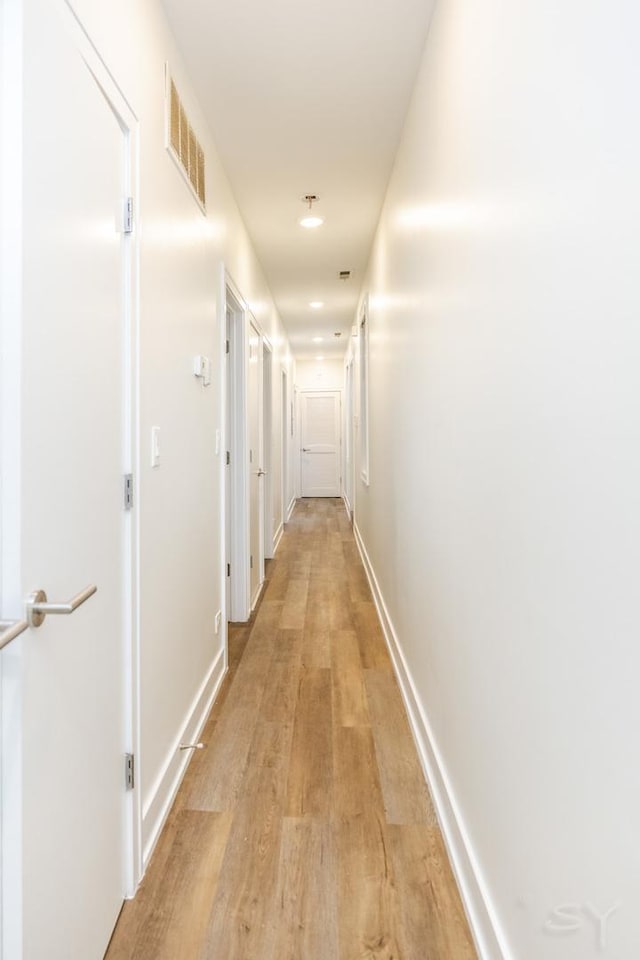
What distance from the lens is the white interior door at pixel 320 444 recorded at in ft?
31.4

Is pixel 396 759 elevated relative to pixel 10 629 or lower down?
lower down

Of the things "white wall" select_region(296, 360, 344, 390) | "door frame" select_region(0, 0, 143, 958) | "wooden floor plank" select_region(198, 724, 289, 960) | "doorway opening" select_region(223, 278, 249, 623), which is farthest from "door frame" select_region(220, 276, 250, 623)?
"white wall" select_region(296, 360, 344, 390)

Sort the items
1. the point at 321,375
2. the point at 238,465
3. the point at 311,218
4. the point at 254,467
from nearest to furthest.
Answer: the point at 238,465, the point at 311,218, the point at 254,467, the point at 321,375

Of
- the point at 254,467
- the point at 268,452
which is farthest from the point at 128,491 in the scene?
the point at 268,452

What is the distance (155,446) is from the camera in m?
1.61

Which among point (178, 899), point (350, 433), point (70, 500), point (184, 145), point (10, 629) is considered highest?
point (184, 145)

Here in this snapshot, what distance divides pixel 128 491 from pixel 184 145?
1373 millimetres

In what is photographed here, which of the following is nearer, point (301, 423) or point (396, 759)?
point (396, 759)

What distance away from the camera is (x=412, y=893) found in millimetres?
1365

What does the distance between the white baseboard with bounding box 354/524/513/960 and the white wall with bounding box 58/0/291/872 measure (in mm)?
872

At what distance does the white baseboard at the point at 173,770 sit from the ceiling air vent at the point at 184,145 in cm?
204

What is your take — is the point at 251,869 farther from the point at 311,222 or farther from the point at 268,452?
the point at 268,452

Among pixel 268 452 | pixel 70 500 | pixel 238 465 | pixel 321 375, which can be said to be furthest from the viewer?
pixel 321 375

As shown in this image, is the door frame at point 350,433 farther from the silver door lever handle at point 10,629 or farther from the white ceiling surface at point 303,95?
the silver door lever handle at point 10,629
